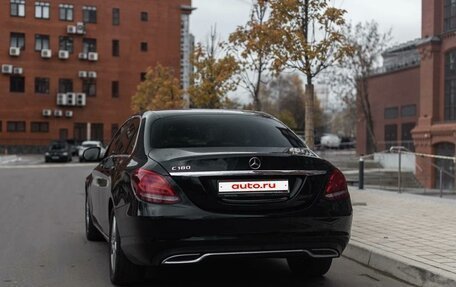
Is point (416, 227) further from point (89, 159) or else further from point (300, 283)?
point (89, 159)

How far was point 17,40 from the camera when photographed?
57156mm

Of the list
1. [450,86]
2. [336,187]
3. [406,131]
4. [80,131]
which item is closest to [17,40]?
[80,131]

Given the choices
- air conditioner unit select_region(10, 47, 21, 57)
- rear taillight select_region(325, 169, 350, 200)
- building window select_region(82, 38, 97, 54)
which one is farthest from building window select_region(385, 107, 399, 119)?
rear taillight select_region(325, 169, 350, 200)

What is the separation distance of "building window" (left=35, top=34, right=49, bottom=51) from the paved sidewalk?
51309mm

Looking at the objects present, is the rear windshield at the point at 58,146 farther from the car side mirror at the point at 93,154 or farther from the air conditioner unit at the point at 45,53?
the car side mirror at the point at 93,154

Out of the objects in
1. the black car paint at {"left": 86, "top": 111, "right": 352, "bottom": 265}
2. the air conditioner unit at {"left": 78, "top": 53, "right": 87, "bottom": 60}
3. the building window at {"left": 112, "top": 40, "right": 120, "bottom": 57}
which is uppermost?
the building window at {"left": 112, "top": 40, "right": 120, "bottom": 57}

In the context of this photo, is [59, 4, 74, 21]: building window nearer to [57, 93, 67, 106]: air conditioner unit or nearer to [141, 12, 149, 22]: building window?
[141, 12, 149, 22]: building window

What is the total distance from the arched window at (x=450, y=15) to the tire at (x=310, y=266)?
27.4 m

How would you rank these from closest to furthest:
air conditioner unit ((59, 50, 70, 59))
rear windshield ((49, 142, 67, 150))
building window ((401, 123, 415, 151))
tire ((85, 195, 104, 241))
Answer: tire ((85, 195, 104, 241))
rear windshield ((49, 142, 67, 150))
building window ((401, 123, 415, 151))
air conditioner unit ((59, 50, 70, 59))

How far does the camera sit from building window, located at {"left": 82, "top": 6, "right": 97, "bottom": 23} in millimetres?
58688

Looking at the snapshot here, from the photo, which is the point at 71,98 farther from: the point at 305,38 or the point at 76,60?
the point at 305,38

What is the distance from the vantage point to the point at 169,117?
605 centimetres

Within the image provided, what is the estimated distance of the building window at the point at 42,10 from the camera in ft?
188

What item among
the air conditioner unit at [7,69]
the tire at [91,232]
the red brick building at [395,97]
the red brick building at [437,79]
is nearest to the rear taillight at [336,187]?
the tire at [91,232]
